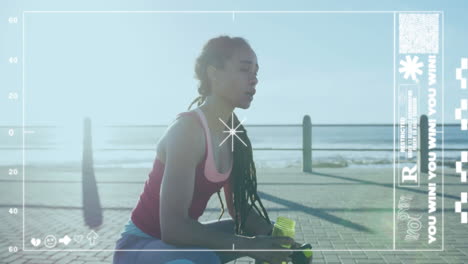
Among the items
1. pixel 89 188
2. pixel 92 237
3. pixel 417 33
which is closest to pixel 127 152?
pixel 89 188

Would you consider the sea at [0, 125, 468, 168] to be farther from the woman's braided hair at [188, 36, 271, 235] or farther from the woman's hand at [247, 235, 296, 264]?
the woman's hand at [247, 235, 296, 264]

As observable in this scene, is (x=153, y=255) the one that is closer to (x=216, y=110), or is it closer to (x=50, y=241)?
(x=216, y=110)

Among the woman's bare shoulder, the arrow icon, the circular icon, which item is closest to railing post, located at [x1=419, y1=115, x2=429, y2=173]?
the arrow icon

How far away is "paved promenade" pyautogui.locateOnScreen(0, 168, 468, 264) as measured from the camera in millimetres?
4258

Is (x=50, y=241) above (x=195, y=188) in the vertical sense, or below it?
below

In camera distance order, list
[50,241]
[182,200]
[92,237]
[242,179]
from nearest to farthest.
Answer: [182,200], [242,179], [50,241], [92,237]

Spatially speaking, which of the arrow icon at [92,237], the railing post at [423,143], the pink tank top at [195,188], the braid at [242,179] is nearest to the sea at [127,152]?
the braid at [242,179]

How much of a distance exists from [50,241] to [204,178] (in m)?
3.22

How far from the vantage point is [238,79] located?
230 cm

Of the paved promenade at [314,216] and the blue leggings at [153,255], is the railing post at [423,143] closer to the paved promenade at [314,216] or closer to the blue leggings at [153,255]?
the paved promenade at [314,216]

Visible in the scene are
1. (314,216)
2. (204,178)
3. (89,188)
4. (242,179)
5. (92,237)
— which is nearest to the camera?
(204,178)

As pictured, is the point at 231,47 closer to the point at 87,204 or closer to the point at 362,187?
the point at 87,204

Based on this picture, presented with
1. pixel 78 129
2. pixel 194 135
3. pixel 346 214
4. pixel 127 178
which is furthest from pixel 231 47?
pixel 78 129

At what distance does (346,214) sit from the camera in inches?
234
